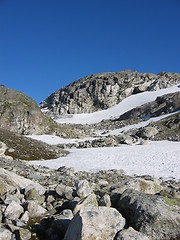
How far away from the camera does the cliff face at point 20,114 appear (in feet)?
151

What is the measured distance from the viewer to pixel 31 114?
48.1 meters

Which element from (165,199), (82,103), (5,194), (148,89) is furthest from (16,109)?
(148,89)

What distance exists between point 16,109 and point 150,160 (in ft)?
101

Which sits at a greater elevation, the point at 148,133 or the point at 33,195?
the point at 148,133

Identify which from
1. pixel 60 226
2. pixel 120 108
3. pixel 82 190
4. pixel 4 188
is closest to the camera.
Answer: pixel 60 226

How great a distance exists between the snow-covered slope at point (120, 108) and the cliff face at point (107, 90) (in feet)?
17.5

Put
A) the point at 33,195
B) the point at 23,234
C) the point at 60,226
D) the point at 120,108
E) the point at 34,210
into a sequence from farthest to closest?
the point at 120,108
the point at 33,195
the point at 34,210
the point at 60,226
the point at 23,234

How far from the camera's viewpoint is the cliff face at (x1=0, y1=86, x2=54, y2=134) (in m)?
46.1

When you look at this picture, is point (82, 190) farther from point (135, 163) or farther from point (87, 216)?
point (135, 163)

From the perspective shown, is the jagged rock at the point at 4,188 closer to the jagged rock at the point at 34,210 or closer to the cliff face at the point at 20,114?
the jagged rock at the point at 34,210

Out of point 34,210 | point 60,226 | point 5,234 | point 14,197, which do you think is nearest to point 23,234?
point 5,234

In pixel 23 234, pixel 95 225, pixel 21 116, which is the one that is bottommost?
pixel 23 234

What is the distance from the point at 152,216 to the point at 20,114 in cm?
4392

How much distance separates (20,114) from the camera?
46750mm
